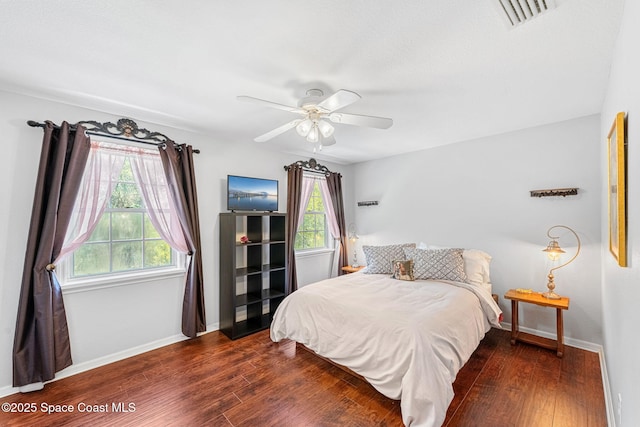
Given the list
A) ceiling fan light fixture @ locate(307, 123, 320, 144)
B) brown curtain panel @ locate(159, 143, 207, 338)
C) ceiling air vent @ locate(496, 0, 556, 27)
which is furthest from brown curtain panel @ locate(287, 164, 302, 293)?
ceiling air vent @ locate(496, 0, 556, 27)

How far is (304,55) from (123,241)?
2555 millimetres

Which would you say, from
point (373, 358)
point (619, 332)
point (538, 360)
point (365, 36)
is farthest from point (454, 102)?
point (538, 360)

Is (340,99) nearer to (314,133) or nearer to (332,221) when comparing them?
(314,133)

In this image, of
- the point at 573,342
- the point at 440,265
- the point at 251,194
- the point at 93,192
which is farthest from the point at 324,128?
the point at 573,342

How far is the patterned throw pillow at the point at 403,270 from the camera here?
3.12m

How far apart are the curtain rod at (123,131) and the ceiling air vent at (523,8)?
9.87 feet

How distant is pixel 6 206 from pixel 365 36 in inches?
117

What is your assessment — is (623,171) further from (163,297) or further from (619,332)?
(163,297)

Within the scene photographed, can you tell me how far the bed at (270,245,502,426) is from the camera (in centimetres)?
175

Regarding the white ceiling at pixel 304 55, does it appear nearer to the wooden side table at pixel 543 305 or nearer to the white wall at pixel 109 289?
the white wall at pixel 109 289

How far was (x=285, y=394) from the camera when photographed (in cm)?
211

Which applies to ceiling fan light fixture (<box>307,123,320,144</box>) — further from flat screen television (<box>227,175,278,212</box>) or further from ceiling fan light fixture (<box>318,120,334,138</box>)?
flat screen television (<box>227,175,278,212</box>)

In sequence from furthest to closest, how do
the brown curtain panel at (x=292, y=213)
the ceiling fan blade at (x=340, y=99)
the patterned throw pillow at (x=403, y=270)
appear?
1. the brown curtain panel at (x=292, y=213)
2. the patterned throw pillow at (x=403, y=270)
3. the ceiling fan blade at (x=340, y=99)

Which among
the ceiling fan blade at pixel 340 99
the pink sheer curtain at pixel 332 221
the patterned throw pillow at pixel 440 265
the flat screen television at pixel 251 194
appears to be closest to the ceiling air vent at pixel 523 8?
the ceiling fan blade at pixel 340 99
